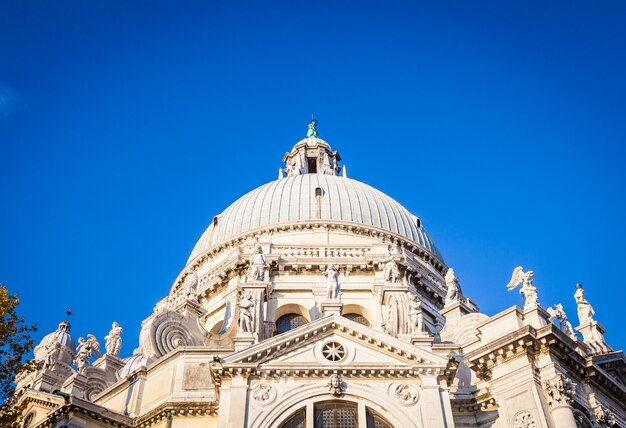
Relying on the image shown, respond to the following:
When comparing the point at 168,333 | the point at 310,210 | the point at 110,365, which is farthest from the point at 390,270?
the point at 110,365

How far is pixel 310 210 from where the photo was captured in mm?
45219

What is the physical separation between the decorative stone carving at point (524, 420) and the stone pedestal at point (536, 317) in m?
3.66

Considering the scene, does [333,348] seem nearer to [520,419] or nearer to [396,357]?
[396,357]

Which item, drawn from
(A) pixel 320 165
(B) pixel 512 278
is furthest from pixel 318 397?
(A) pixel 320 165

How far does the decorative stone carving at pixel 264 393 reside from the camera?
23812 mm

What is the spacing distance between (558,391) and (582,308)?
47.3 feet

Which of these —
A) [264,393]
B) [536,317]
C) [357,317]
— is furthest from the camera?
[357,317]

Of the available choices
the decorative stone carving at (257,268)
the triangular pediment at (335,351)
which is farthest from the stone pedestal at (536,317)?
Answer: the decorative stone carving at (257,268)

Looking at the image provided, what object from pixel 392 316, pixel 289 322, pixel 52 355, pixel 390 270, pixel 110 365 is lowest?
pixel 392 316

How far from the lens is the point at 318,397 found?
24.0 metres

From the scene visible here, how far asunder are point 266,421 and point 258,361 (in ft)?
7.45

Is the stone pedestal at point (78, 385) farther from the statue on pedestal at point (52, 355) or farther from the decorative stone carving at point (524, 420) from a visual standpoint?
the decorative stone carving at point (524, 420)

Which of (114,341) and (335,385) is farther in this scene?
(114,341)

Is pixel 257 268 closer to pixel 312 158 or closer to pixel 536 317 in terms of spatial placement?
pixel 536 317
